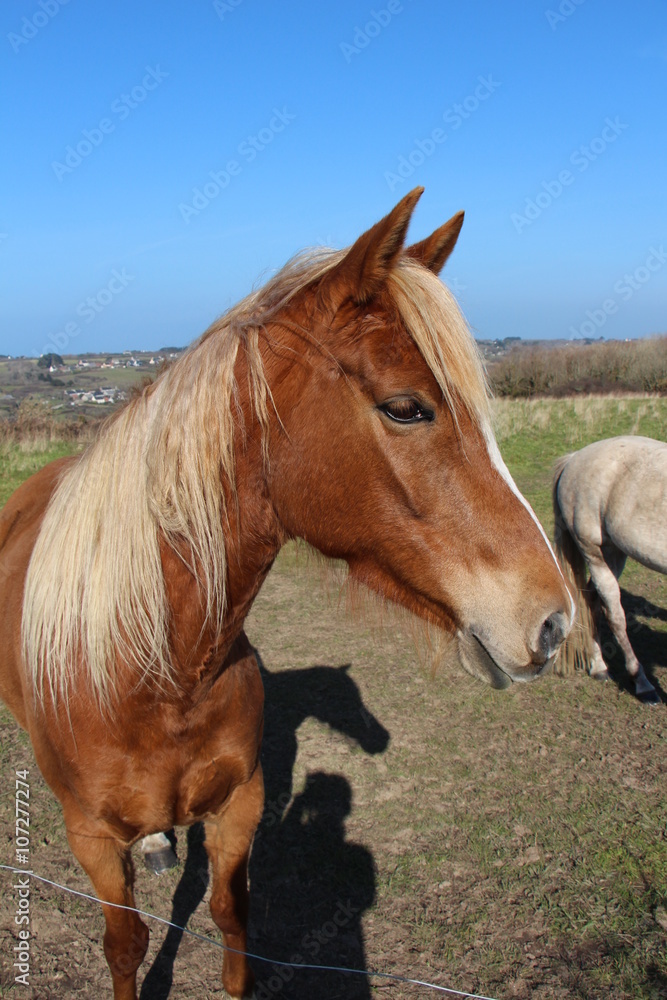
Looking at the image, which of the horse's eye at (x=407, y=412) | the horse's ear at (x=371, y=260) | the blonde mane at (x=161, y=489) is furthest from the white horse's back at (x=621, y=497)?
the horse's ear at (x=371, y=260)

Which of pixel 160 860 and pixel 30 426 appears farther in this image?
pixel 30 426

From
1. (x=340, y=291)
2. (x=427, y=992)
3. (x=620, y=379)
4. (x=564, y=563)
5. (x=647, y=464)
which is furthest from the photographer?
(x=620, y=379)

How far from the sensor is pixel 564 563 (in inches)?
220

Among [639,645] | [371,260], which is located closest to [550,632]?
[371,260]

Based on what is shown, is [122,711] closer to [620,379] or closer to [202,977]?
[202,977]

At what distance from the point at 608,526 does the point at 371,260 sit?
14.3 feet

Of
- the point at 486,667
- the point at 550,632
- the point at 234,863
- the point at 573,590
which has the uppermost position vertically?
the point at 550,632

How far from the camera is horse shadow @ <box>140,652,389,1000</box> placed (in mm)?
Result: 2617

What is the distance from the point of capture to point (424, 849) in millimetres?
3293

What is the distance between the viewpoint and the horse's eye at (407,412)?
4.65ft

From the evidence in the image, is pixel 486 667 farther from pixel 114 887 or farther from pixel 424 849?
pixel 424 849

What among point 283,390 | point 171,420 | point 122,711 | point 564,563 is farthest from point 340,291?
point 564,563

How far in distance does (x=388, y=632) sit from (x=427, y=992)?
1759 millimetres

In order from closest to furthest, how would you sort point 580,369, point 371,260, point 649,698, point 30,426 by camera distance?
point 371,260 → point 649,698 → point 30,426 → point 580,369
